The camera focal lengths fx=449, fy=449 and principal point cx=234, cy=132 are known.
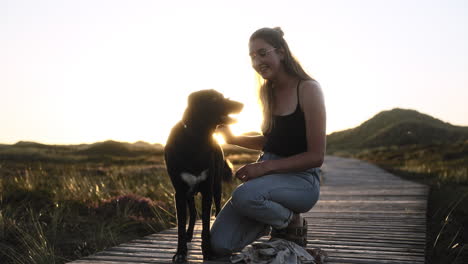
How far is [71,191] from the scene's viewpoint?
7.71m

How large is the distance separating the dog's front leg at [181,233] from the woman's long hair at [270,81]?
0.96 metres

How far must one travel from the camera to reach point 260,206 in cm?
339

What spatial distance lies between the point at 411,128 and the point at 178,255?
286ft

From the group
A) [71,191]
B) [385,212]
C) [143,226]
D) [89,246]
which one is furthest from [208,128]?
[71,191]

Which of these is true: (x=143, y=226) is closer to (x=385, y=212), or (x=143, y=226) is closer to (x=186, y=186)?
(x=186, y=186)

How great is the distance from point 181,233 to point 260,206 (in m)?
0.66

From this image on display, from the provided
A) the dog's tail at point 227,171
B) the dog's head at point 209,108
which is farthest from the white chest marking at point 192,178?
the dog's tail at point 227,171

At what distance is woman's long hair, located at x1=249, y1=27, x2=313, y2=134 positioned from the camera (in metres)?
3.61

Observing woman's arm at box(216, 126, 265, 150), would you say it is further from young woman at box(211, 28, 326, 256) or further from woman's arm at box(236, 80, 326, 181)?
woman's arm at box(236, 80, 326, 181)

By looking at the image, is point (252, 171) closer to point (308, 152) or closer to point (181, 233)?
point (308, 152)

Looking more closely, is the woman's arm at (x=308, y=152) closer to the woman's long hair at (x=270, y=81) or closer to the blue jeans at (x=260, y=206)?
the blue jeans at (x=260, y=206)

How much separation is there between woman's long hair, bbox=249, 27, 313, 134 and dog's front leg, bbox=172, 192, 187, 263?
96 centimetres

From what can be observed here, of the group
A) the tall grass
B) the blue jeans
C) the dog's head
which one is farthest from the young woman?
the tall grass

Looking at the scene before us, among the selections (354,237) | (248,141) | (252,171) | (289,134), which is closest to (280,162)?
(252,171)
